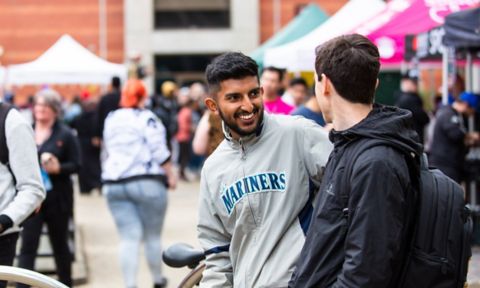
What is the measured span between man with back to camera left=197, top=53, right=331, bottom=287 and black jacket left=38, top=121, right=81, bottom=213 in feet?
14.6

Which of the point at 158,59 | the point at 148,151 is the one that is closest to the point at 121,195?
the point at 148,151

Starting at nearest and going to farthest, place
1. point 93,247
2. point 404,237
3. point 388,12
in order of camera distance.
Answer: point 404,237
point 388,12
point 93,247

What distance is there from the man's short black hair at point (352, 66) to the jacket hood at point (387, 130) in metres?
0.08

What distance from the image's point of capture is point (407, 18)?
1051 centimetres

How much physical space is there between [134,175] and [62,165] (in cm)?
73

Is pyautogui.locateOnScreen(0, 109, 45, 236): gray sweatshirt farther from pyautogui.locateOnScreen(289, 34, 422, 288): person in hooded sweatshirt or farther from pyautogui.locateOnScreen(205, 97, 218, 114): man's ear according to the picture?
pyautogui.locateOnScreen(289, 34, 422, 288): person in hooded sweatshirt

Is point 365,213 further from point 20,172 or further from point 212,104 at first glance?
point 20,172

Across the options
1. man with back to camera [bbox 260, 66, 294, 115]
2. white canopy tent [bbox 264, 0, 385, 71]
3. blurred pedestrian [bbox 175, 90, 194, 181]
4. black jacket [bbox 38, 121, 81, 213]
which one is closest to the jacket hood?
man with back to camera [bbox 260, 66, 294, 115]

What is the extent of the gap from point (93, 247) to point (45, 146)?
140 inches

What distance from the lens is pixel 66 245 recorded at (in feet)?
26.9

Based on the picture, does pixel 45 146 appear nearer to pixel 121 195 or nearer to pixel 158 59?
pixel 121 195

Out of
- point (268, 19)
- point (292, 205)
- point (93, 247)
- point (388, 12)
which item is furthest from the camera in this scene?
point (268, 19)

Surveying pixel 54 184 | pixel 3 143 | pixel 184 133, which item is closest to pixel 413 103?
pixel 54 184

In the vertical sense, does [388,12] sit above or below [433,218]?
above
